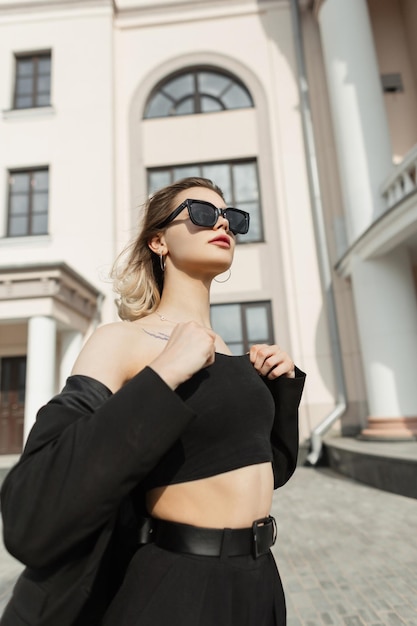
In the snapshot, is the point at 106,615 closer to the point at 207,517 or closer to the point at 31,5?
the point at 207,517

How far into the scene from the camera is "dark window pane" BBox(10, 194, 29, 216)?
10.1 meters

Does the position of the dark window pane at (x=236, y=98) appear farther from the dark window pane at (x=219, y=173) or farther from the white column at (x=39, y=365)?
the white column at (x=39, y=365)

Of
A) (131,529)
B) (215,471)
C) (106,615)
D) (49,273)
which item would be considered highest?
(49,273)

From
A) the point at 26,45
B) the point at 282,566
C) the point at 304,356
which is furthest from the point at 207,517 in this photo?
the point at 26,45

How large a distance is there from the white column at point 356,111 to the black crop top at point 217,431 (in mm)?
7227

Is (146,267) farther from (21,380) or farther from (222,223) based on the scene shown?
(21,380)

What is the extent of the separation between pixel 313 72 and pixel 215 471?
37.9ft

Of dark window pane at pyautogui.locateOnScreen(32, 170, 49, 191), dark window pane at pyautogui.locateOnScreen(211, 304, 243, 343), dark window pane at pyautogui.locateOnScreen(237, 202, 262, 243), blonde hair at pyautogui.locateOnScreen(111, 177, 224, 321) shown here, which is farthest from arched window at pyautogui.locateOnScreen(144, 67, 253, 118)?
blonde hair at pyautogui.locateOnScreen(111, 177, 224, 321)

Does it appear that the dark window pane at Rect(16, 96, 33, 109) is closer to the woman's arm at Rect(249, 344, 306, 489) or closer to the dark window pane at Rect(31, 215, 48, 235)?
the dark window pane at Rect(31, 215, 48, 235)

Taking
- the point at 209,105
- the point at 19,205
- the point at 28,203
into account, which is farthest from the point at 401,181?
the point at 19,205

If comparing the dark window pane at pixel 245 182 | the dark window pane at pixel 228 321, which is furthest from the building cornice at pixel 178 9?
the dark window pane at pixel 228 321

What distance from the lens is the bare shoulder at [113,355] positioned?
0.93m

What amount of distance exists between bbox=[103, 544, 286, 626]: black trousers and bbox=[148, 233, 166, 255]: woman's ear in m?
0.85

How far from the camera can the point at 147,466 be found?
735mm
